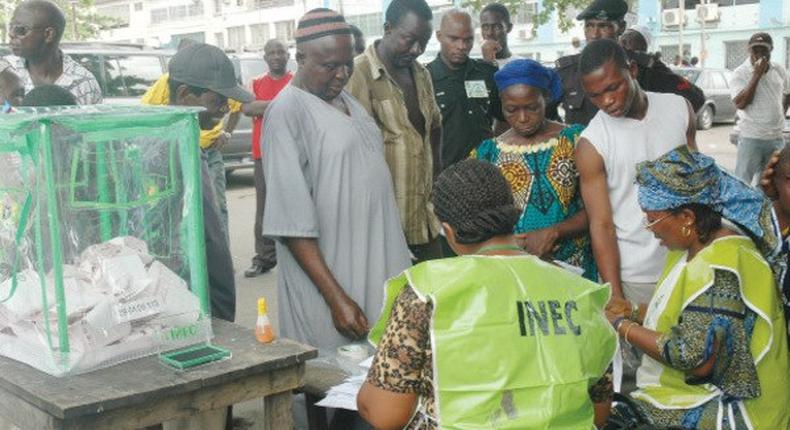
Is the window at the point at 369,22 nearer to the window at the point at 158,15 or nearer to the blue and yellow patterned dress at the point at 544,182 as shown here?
the window at the point at 158,15

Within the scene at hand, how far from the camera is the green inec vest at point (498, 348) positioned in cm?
192

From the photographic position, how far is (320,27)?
3.01 meters

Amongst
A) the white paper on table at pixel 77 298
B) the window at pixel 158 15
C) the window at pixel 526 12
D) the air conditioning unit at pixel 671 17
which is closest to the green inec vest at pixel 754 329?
the white paper on table at pixel 77 298

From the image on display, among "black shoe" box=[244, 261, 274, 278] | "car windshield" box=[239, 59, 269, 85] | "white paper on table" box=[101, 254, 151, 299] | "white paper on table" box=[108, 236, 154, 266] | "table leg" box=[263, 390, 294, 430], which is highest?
"car windshield" box=[239, 59, 269, 85]

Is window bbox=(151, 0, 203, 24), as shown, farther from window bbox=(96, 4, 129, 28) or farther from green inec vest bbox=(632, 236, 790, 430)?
green inec vest bbox=(632, 236, 790, 430)

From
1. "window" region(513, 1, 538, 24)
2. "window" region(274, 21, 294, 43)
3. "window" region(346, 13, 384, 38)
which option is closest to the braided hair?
"window" region(513, 1, 538, 24)

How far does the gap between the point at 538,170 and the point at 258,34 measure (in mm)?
40440

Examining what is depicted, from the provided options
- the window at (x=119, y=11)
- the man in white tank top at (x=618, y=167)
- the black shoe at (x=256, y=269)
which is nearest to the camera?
the man in white tank top at (x=618, y=167)

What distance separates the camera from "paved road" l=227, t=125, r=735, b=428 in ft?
19.8

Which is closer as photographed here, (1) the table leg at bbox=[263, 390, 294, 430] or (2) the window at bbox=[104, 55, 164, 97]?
(1) the table leg at bbox=[263, 390, 294, 430]

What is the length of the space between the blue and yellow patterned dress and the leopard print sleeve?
1614 mm

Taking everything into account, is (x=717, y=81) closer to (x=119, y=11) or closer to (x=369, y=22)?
(x=369, y=22)

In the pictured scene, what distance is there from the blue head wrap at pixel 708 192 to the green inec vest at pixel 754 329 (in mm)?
69

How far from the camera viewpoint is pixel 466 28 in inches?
179
